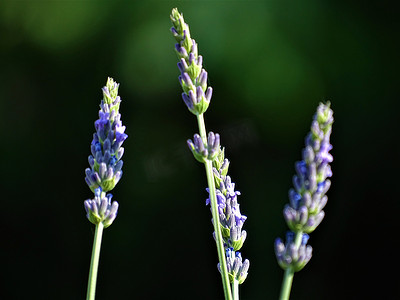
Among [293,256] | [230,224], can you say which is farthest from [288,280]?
[230,224]

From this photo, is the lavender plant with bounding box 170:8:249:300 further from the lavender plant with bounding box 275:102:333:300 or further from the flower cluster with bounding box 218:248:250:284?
the lavender plant with bounding box 275:102:333:300

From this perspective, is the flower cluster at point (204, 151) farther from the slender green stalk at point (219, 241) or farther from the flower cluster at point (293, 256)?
the flower cluster at point (293, 256)

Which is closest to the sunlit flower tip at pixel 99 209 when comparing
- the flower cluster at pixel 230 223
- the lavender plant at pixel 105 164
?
the lavender plant at pixel 105 164

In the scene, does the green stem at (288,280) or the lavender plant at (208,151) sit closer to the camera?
the green stem at (288,280)

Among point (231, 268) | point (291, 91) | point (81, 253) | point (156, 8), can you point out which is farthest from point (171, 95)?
point (231, 268)

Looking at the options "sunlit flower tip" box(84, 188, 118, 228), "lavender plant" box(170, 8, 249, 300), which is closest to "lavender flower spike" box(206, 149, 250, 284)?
"lavender plant" box(170, 8, 249, 300)

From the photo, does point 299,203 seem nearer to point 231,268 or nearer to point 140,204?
point 231,268

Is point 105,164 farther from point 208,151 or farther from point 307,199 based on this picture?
point 307,199
